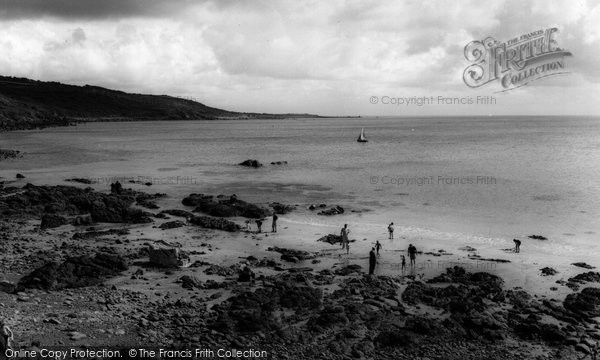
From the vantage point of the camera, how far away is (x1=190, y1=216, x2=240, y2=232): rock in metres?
32.4

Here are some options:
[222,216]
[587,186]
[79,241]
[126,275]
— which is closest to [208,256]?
[126,275]

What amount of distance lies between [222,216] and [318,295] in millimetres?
18601

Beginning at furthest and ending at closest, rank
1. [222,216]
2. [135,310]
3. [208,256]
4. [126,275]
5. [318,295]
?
1. [222,216]
2. [208,256]
3. [126,275]
4. [318,295]
5. [135,310]

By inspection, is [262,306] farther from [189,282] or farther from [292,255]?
[292,255]

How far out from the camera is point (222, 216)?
3662 cm

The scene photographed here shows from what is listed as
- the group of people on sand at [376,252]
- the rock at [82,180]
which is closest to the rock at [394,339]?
the group of people on sand at [376,252]

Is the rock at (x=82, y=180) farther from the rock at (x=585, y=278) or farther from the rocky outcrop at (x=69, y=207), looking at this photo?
the rock at (x=585, y=278)

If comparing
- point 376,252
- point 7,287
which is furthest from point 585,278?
point 7,287

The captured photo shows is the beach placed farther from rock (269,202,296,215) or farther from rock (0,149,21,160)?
rock (0,149,21,160)

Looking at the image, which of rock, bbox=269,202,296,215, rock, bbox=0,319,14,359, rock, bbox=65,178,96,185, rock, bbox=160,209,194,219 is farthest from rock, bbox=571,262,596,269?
rock, bbox=65,178,96,185

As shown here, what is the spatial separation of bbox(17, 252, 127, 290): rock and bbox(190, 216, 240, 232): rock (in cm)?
1025

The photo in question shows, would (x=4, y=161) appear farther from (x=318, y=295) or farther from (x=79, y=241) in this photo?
(x=318, y=295)

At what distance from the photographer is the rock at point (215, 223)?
1276 inches

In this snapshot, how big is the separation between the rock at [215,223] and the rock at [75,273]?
10.2 m
